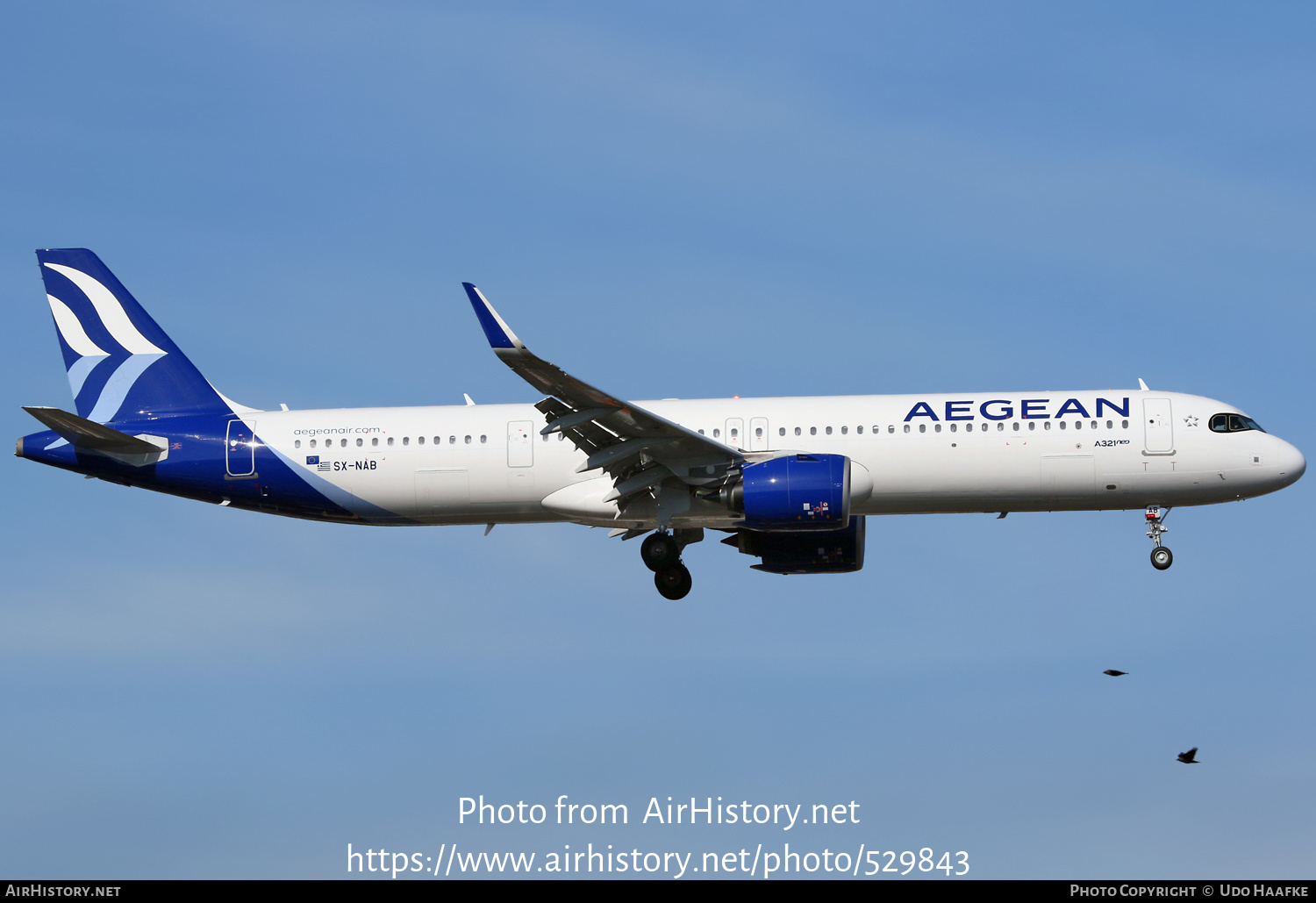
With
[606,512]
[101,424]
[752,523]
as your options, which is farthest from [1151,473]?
[101,424]

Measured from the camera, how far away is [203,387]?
36.7 meters

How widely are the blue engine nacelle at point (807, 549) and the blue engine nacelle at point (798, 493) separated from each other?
487 cm

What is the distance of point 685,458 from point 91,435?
1388 cm

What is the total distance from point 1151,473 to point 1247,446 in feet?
7.71

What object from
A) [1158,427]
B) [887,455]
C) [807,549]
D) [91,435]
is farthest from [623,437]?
[91,435]

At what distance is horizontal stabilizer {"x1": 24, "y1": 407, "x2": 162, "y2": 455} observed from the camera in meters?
33.3

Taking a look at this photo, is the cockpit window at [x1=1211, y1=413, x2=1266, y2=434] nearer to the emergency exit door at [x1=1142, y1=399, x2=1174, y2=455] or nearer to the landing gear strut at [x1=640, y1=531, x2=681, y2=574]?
the emergency exit door at [x1=1142, y1=399, x2=1174, y2=455]

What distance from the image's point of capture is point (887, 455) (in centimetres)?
3303

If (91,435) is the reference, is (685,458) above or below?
below

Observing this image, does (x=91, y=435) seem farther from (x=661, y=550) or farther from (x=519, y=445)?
(x=661, y=550)

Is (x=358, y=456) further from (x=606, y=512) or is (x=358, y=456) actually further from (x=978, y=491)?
(x=978, y=491)

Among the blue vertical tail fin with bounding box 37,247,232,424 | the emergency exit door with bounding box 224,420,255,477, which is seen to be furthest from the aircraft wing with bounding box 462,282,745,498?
the blue vertical tail fin with bounding box 37,247,232,424

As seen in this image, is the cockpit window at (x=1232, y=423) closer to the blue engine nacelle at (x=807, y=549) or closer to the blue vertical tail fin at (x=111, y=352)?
the blue engine nacelle at (x=807, y=549)

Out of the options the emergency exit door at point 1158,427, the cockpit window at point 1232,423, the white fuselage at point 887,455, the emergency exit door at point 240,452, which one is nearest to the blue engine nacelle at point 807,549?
the white fuselage at point 887,455
